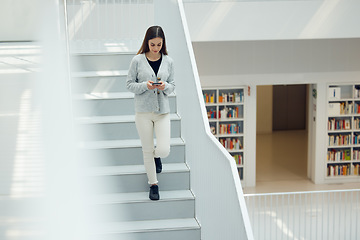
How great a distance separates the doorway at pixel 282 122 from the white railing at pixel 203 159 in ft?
29.5

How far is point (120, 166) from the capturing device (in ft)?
16.3

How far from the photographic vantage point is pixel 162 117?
449cm

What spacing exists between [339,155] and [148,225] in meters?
8.01

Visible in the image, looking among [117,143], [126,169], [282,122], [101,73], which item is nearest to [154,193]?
[126,169]

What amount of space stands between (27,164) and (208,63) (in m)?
6.82

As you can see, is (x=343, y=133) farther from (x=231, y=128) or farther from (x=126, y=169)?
(x=126, y=169)

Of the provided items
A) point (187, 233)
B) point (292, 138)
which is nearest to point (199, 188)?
point (187, 233)

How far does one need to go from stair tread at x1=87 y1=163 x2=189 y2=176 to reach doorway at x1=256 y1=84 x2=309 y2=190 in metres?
9.21

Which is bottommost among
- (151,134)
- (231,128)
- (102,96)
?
(231,128)

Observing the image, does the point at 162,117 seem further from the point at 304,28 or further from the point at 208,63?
the point at 208,63

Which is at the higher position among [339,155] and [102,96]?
[102,96]

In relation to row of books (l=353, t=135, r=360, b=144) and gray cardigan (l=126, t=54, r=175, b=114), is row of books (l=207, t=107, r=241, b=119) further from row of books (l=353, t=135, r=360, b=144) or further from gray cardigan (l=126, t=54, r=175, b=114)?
gray cardigan (l=126, t=54, r=175, b=114)

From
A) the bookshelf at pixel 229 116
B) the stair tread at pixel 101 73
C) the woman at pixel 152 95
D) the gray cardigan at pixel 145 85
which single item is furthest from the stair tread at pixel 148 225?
the bookshelf at pixel 229 116

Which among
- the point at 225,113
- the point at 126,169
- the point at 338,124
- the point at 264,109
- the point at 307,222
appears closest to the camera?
the point at 126,169
